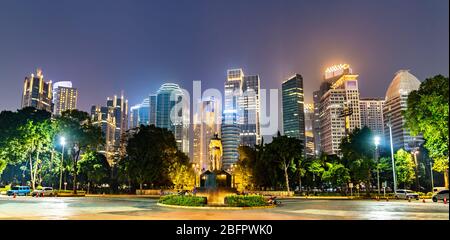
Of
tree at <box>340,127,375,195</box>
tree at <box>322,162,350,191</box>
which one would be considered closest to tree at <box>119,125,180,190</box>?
tree at <box>322,162,350,191</box>

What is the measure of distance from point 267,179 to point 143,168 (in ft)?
74.0

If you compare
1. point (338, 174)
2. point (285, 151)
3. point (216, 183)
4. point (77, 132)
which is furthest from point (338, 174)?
point (77, 132)

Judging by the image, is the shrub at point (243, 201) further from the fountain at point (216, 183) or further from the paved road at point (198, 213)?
the fountain at point (216, 183)

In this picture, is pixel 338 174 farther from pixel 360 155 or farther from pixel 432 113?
pixel 432 113

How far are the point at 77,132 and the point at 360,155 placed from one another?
145 ft

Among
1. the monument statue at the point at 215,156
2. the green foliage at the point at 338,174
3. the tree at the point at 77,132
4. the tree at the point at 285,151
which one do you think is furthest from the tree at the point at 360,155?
the tree at the point at 77,132

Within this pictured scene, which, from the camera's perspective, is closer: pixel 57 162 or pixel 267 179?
pixel 57 162

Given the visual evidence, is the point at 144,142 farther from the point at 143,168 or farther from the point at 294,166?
the point at 294,166

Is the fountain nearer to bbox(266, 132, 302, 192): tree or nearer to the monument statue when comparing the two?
the monument statue

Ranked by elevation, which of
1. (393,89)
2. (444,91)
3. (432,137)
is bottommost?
(432,137)

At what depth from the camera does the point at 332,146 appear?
656 ft

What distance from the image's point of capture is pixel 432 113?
94.5 ft
